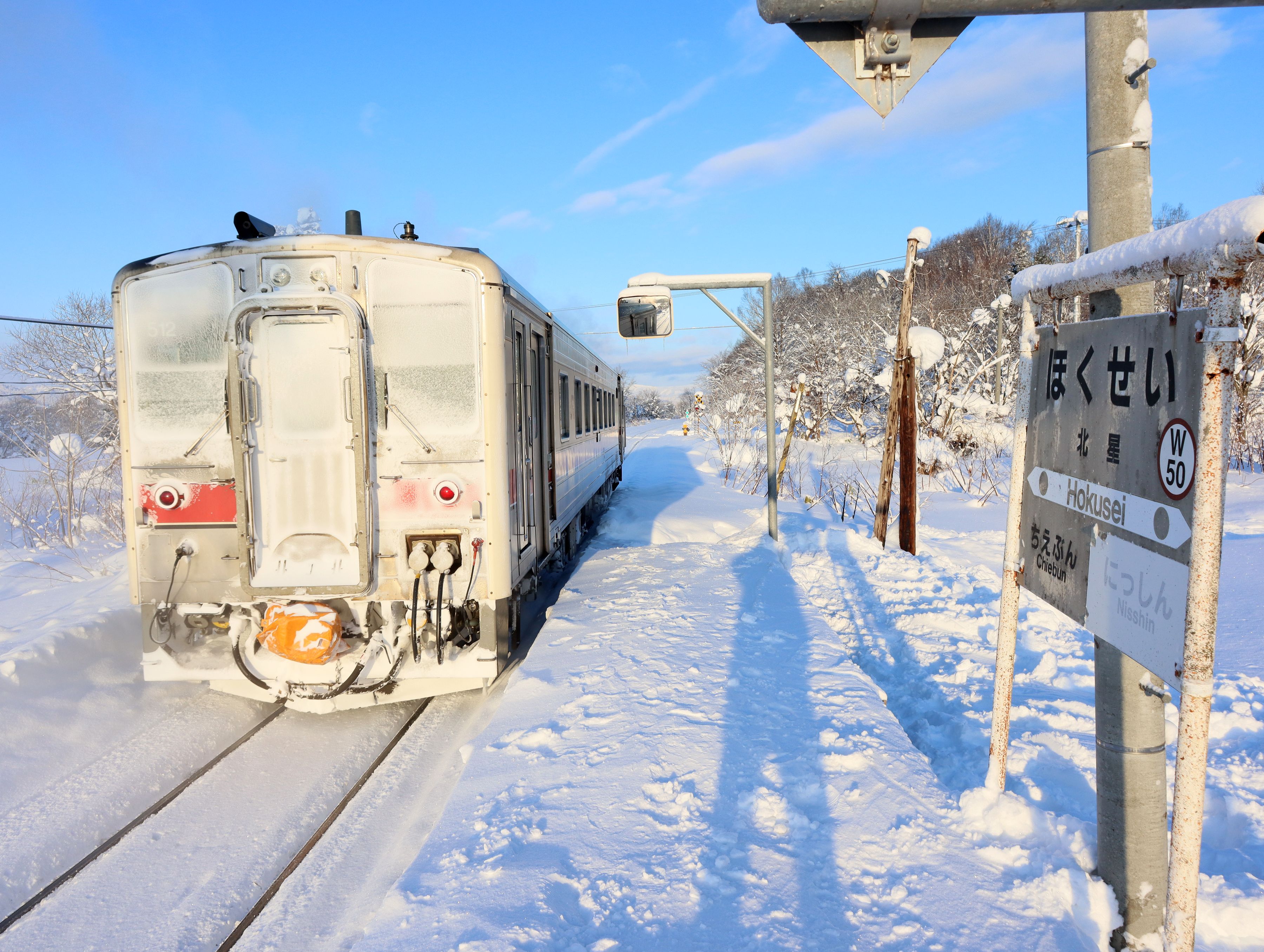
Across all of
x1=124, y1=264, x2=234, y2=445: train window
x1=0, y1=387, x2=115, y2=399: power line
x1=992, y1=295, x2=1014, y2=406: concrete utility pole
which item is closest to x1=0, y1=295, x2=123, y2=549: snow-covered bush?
x1=0, y1=387, x2=115, y2=399: power line

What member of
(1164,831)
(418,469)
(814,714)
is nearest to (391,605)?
(418,469)

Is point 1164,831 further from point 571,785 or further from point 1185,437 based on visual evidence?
point 571,785

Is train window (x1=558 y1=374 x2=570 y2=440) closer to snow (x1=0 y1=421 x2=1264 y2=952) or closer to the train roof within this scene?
snow (x1=0 y1=421 x2=1264 y2=952)

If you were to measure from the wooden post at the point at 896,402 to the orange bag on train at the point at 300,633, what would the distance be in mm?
7832

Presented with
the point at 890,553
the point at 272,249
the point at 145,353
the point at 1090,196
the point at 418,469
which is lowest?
the point at 890,553

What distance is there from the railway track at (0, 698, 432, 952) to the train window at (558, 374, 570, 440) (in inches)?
158

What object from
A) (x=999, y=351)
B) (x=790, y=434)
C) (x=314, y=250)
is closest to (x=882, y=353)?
(x=999, y=351)

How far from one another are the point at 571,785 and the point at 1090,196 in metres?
3.31

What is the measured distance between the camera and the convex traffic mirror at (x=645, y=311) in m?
8.88

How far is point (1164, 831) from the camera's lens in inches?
104

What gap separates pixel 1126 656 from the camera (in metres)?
2.54

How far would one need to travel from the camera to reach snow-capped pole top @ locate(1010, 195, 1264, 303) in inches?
70.1

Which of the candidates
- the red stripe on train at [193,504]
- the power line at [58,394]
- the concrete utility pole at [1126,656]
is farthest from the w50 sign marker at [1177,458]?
A: the power line at [58,394]

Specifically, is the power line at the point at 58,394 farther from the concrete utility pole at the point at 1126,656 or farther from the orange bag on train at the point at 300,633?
the concrete utility pole at the point at 1126,656
